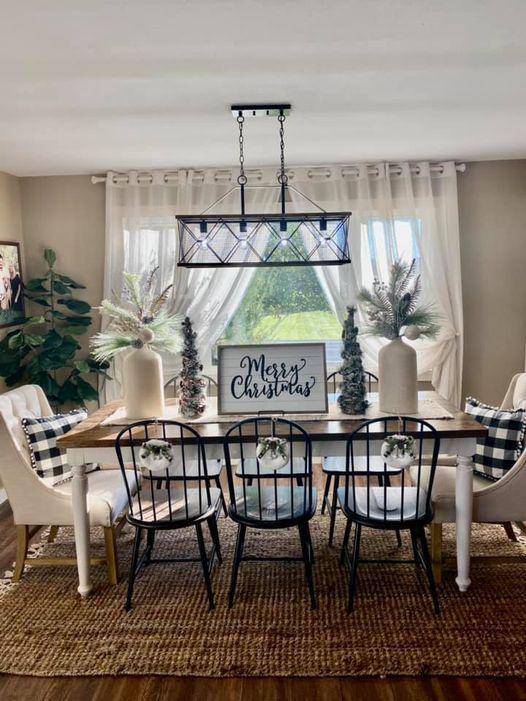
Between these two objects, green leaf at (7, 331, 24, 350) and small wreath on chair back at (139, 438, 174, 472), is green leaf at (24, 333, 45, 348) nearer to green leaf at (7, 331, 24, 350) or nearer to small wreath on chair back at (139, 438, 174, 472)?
green leaf at (7, 331, 24, 350)

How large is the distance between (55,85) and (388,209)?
2.86m

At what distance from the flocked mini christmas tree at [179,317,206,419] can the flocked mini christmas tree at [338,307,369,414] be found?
74 cm

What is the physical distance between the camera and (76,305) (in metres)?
4.68

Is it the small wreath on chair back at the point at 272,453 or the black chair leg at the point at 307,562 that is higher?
the small wreath on chair back at the point at 272,453

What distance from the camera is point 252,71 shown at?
244 cm

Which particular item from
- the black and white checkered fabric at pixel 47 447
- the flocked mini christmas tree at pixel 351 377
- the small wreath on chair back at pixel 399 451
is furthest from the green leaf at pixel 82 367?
the small wreath on chair back at pixel 399 451

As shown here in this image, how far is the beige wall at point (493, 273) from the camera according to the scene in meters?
4.68

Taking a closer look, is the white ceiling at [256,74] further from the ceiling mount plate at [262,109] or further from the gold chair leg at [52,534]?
the gold chair leg at [52,534]

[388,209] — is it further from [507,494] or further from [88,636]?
[88,636]

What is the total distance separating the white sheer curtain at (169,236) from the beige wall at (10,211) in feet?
2.49

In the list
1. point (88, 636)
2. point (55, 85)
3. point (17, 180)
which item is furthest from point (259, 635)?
point (17, 180)

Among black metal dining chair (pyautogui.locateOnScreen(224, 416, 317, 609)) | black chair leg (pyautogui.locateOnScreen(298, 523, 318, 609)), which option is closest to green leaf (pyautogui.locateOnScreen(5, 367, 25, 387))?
black metal dining chair (pyautogui.locateOnScreen(224, 416, 317, 609))

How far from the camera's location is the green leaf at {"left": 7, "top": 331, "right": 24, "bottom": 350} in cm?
426

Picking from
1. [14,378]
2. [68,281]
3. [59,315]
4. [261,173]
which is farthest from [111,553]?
[261,173]
